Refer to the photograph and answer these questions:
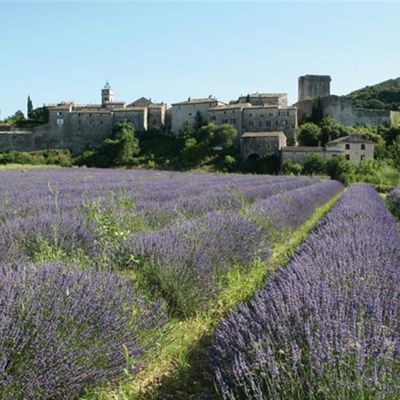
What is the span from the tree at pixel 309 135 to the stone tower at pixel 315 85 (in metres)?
20.6

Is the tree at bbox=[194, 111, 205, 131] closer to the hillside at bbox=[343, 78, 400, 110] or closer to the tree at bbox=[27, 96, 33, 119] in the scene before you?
the tree at bbox=[27, 96, 33, 119]

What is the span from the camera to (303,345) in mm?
1970

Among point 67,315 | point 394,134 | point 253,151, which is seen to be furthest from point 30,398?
point 394,134

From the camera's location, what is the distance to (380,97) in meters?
77.6

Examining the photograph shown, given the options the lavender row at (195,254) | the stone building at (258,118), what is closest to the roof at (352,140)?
the stone building at (258,118)

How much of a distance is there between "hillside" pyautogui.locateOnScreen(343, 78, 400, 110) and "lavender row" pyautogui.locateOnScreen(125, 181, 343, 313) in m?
72.2

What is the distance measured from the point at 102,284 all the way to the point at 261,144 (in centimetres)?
4722

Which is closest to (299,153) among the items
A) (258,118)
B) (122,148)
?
(258,118)

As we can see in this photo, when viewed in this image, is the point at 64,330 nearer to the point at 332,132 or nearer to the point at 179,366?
the point at 179,366

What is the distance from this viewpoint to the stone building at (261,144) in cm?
4850

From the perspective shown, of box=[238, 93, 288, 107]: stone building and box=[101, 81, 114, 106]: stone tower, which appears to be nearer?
box=[238, 93, 288, 107]: stone building

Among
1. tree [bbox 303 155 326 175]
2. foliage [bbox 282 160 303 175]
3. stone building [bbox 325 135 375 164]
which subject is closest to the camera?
tree [bbox 303 155 326 175]

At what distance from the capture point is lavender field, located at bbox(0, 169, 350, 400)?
2.08m

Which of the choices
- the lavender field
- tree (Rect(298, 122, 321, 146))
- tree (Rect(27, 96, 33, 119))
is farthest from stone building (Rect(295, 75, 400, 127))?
the lavender field
